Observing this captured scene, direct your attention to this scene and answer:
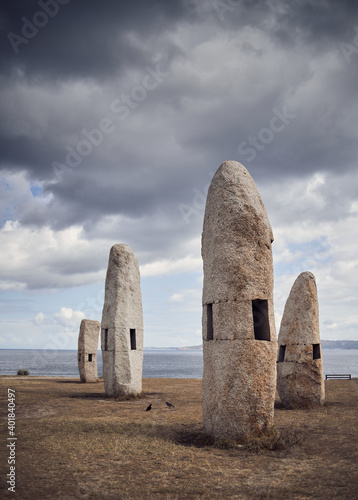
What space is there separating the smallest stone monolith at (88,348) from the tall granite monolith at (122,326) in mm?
8550

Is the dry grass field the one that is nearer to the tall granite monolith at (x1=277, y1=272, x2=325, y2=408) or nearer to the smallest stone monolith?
the tall granite monolith at (x1=277, y1=272, x2=325, y2=408)

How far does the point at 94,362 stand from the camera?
2609 centimetres

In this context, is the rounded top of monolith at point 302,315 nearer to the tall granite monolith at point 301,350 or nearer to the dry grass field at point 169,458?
the tall granite monolith at point 301,350

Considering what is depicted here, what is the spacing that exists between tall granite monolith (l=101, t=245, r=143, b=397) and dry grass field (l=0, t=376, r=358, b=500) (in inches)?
143

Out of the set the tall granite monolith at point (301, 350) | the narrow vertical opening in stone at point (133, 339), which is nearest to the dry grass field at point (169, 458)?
the tall granite monolith at point (301, 350)

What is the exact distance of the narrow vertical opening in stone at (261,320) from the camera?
30.3ft

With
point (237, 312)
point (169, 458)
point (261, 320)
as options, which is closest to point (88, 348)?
point (261, 320)

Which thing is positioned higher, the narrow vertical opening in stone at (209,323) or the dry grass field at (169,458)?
the narrow vertical opening in stone at (209,323)

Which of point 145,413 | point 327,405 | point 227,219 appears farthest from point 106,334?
point 227,219

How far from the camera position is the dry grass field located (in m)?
6.04

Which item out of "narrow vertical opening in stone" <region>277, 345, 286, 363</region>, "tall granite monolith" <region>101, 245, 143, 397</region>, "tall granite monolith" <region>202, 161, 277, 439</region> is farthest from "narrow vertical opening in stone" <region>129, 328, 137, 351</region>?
"tall granite monolith" <region>202, 161, 277, 439</region>

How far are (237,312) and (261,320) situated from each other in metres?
0.79

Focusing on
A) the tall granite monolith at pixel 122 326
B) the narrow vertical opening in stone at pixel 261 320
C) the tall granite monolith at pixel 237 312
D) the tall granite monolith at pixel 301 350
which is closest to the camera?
the tall granite monolith at pixel 237 312

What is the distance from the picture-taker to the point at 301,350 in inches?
576
